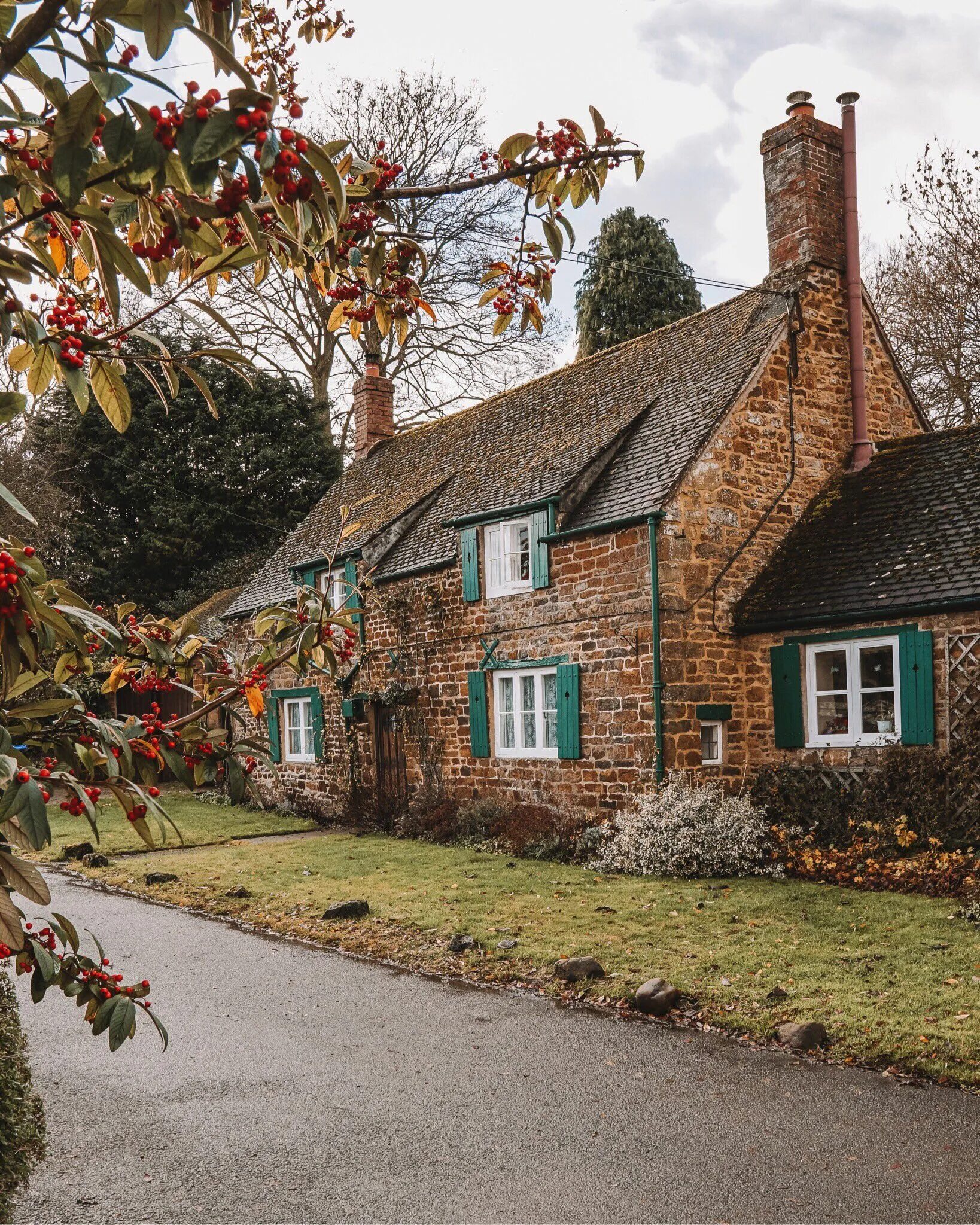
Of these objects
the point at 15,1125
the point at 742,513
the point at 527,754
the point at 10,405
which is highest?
the point at 742,513

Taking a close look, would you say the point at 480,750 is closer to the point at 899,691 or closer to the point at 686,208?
the point at 899,691

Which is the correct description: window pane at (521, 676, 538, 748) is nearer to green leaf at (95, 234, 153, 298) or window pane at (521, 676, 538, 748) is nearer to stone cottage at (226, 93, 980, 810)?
stone cottage at (226, 93, 980, 810)

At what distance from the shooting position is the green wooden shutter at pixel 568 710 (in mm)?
14148

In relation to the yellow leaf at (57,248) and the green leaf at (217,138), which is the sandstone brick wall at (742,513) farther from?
the green leaf at (217,138)

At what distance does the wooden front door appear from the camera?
1736cm

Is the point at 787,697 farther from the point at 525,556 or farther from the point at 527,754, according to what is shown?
the point at 525,556

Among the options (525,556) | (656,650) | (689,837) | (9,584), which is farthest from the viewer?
(525,556)

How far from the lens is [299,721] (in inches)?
822

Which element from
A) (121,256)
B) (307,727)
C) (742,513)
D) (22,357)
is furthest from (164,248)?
(307,727)

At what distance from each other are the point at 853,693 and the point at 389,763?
26.5 ft

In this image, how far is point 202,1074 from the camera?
20.5ft

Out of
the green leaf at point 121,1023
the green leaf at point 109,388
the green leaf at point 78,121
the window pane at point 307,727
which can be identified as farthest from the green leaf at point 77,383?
the window pane at point 307,727

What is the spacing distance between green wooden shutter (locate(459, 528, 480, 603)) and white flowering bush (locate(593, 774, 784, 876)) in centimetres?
447

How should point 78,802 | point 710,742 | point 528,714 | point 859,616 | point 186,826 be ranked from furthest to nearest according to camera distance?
point 186,826 < point 528,714 < point 710,742 < point 859,616 < point 78,802
